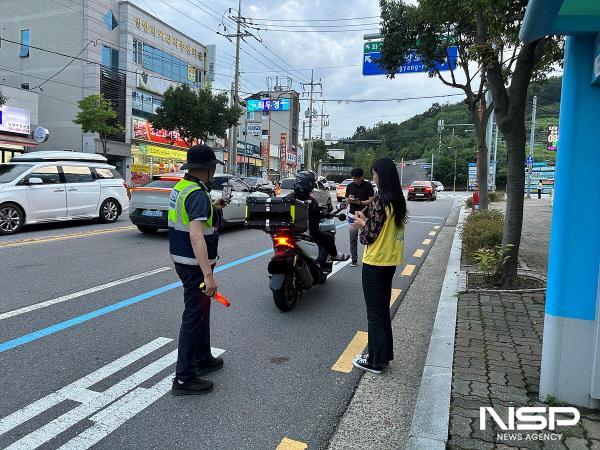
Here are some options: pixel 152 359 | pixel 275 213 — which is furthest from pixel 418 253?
pixel 152 359

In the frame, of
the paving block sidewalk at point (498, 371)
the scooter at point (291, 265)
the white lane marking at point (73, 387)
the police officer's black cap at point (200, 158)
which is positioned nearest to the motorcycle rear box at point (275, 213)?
the scooter at point (291, 265)

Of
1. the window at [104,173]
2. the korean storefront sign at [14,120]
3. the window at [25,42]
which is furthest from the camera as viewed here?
the window at [25,42]

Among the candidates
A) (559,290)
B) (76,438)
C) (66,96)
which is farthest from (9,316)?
(66,96)

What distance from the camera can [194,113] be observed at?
29.8m

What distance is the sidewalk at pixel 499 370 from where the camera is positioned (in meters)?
2.97

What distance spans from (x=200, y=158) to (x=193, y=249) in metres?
0.71

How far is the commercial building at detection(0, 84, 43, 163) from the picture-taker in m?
24.5

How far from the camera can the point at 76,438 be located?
301cm

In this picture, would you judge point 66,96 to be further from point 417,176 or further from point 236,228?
point 417,176

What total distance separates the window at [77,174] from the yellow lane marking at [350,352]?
10000 mm

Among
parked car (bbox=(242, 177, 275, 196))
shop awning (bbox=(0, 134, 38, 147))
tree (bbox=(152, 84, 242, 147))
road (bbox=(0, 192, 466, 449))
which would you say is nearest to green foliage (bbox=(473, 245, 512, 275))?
road (bbox=(0, 192, 466, 449))

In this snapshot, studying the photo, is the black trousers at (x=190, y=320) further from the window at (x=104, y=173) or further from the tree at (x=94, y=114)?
the tree at (x=94, y=114)

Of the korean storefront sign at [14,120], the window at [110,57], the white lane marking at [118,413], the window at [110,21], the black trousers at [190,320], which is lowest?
the white lane marking at [118,413]

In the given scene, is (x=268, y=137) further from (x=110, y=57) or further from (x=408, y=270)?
(x=408, y=270)
